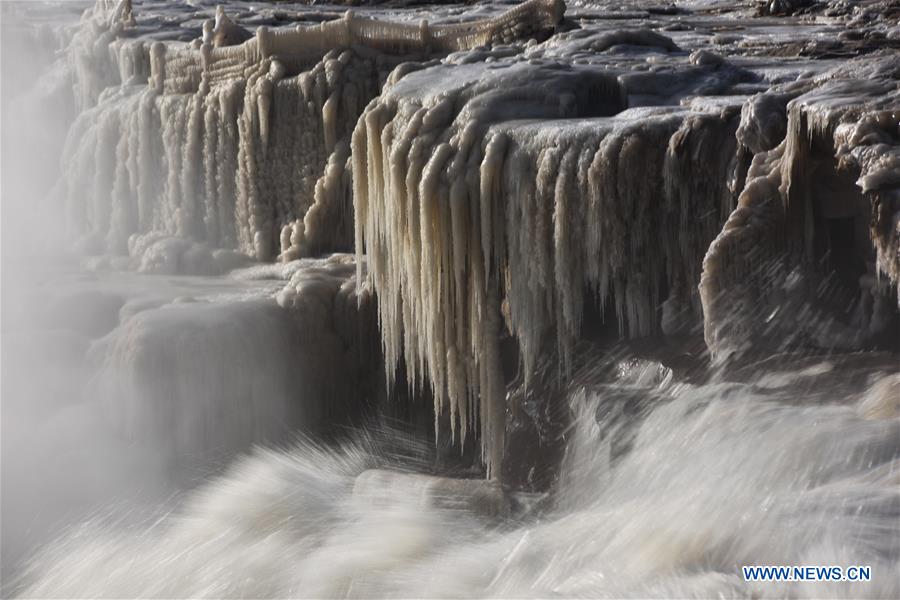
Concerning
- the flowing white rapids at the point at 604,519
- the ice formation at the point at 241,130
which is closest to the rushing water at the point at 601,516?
the flowing white rapids at the point at 604,519

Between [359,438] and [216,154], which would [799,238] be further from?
[216,154]

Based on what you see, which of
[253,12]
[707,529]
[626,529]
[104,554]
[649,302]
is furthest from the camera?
[253,12]

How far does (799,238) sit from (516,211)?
1450mm

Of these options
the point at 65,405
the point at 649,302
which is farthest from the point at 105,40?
the point at 649,302

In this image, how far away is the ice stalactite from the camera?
5.03 m

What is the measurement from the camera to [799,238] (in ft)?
17.0

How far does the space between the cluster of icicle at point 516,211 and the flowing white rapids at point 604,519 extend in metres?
0.51

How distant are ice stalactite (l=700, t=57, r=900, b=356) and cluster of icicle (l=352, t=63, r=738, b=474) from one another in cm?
28

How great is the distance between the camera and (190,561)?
576cm

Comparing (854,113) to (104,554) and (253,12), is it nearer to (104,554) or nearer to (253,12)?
(104,554)

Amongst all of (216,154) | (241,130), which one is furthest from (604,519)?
(216,154)

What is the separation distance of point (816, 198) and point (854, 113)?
0.44 metres

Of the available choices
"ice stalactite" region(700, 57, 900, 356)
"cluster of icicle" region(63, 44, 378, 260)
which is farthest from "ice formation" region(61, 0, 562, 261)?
"ice stalactite" region(700, 57, 900, 356)

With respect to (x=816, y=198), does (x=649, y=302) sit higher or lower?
lower
